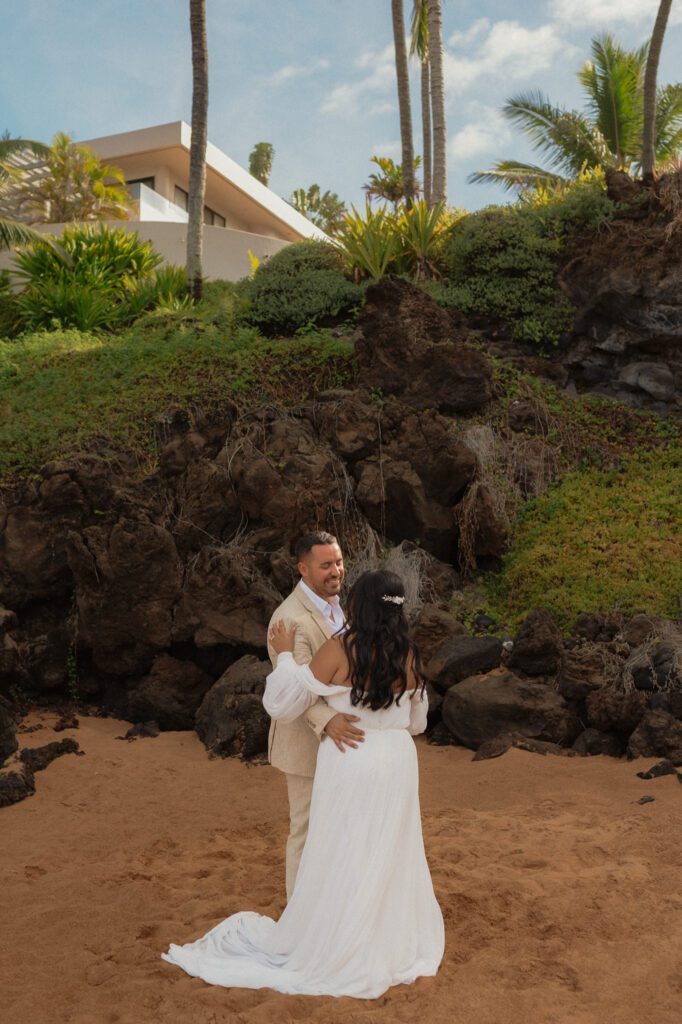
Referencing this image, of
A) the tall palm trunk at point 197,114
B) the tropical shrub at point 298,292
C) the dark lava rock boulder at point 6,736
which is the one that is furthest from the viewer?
the tall palm trunk at point 197,114

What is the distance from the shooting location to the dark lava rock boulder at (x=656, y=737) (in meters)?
6.42

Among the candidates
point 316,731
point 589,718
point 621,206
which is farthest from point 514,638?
point 621,206

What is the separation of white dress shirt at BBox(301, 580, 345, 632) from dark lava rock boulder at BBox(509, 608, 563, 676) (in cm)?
402

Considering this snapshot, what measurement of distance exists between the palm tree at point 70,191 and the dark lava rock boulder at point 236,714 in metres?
23.0

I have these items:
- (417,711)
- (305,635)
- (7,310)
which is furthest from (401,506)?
(7,310)

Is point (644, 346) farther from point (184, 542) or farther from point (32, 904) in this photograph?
point (32, 904)

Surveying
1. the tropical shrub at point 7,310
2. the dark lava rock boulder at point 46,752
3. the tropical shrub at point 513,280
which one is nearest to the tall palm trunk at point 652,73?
the tropical shrub at point 513,280

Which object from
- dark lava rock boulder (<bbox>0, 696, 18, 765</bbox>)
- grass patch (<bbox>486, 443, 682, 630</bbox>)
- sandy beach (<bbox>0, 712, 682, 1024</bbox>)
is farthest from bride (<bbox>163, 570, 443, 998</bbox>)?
grass patch (<bbox>486, 443, 682, 630</bbox>)

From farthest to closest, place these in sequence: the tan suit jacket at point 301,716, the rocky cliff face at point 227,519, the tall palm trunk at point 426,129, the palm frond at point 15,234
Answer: the tall palm trunk at point 426,129 → the palm frond at point 15,234 → the rocky cliff face at point 227,519 → the tan suit jacket at point 301,716

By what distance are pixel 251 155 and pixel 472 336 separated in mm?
39084

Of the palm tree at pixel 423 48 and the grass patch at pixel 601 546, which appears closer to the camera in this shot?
the grass patch at pixel 601 546

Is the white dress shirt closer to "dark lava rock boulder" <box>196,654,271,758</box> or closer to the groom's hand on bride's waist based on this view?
the groom's hand on bride's waist

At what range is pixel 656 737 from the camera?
6.45 meters

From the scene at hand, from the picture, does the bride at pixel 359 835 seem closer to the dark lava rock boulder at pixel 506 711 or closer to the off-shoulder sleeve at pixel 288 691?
the off-shoulder sleeve at pixel 288 691
